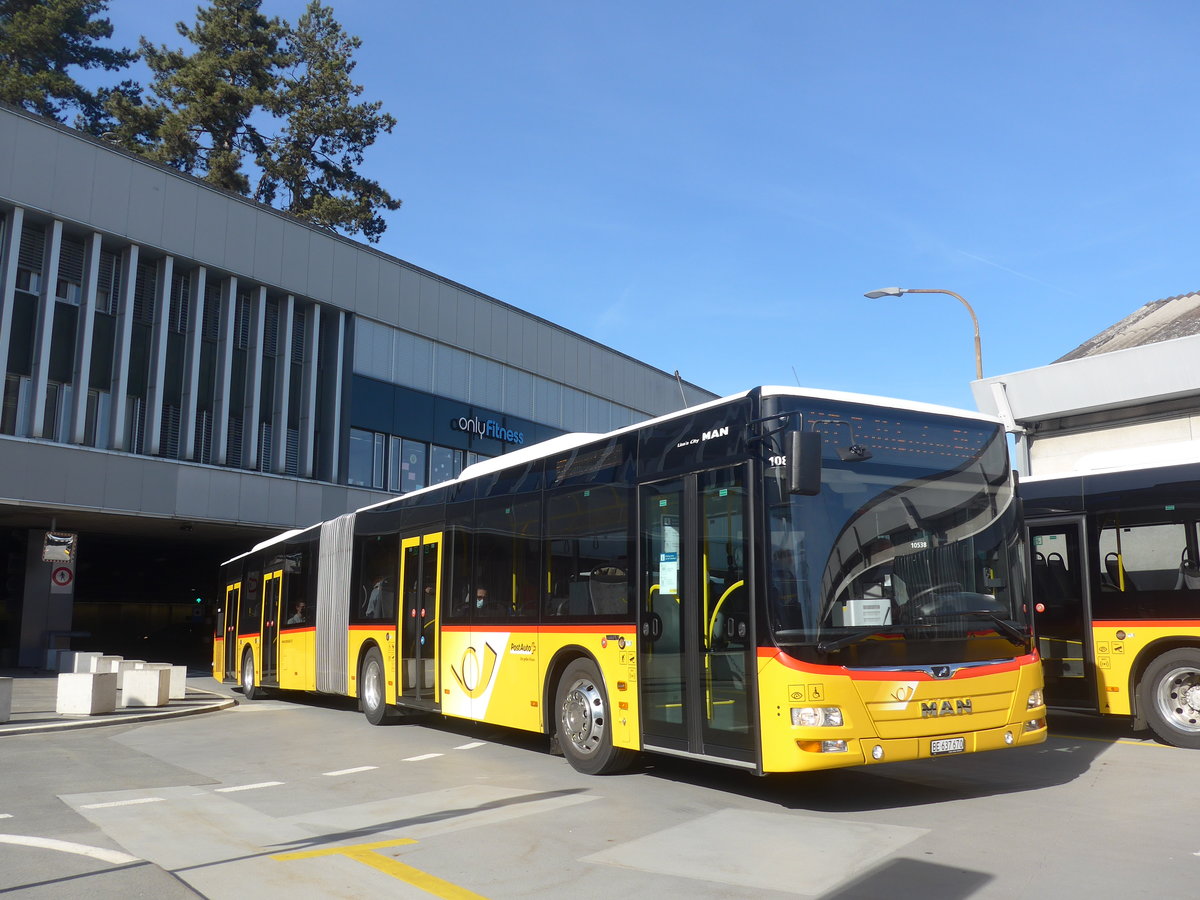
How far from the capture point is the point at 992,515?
28.9 feet

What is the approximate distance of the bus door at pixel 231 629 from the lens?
23.3 metres

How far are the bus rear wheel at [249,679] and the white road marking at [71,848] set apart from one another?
14.6m

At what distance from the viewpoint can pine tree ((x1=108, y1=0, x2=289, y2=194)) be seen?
4666 cm

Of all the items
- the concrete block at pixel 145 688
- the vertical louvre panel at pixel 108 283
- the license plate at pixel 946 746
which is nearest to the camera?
the license plate at pixel 946 746

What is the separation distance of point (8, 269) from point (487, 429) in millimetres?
17410

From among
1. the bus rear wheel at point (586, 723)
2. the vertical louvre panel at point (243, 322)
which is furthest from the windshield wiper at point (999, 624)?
the vertical louvre panel at point (243, 322)

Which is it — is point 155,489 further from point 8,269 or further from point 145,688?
point 145,688

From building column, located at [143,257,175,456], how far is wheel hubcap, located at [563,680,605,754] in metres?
21.4

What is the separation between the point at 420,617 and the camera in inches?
548

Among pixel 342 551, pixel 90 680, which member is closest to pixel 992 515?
pixel 342 551

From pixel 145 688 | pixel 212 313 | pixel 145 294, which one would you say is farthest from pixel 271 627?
pixel 212 313

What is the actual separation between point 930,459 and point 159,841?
6394 millimetres

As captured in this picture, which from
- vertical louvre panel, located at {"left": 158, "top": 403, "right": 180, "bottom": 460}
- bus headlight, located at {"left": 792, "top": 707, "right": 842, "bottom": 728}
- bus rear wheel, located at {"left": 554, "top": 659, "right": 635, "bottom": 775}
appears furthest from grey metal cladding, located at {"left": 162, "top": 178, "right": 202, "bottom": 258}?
bus headlight, located at {"left": 792, "top": 707, "right": 842, "bottom": 728}

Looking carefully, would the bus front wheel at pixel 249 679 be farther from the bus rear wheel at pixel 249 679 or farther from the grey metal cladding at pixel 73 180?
the grey metal cladding at pixel 73 180
